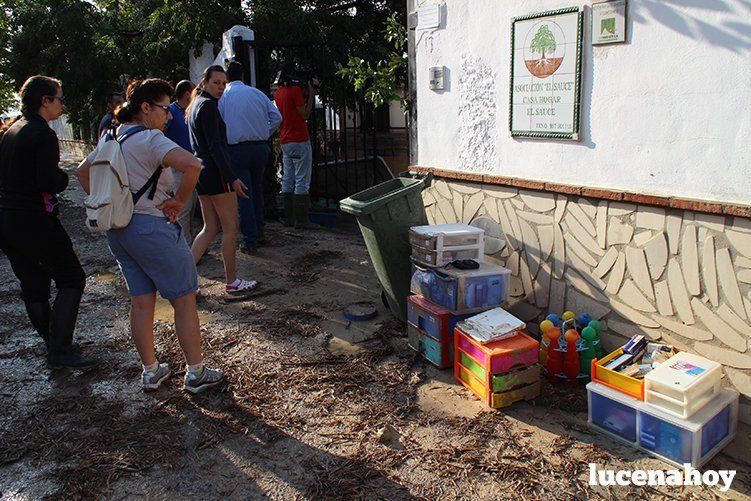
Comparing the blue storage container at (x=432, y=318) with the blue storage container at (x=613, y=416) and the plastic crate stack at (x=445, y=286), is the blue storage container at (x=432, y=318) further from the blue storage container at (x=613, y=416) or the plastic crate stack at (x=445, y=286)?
the blue storage container at (x=613, y=416)

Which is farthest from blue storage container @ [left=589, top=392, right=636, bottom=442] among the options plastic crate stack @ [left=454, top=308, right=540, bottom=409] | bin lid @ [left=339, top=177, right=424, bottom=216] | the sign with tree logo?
bin lid @ [left=339, top=177, right=424, bottom=216]

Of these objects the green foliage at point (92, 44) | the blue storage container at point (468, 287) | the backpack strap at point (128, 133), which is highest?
the green foliage at point (92, 44)

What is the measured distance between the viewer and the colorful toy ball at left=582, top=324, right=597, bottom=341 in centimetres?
381

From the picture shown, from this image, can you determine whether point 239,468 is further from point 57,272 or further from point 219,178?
point 219,178

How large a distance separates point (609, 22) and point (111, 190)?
3.00 m

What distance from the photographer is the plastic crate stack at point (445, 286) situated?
4.09 m

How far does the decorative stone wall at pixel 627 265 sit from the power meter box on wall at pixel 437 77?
0.81 m

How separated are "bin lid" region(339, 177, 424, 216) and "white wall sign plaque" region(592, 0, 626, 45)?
1.58 m

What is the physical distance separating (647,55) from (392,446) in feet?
8.48

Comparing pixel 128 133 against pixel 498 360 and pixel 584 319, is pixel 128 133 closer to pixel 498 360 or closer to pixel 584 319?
pixel 498 360

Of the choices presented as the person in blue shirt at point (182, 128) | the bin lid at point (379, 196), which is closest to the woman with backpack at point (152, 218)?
the bin lid at point (379, 196)

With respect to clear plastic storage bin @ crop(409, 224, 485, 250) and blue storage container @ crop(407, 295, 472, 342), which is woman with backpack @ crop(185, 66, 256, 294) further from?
blue storage container @ crop(407, 295, 472, 342)

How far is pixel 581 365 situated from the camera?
3883 mm

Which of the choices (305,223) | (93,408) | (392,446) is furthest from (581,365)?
(305,223)
